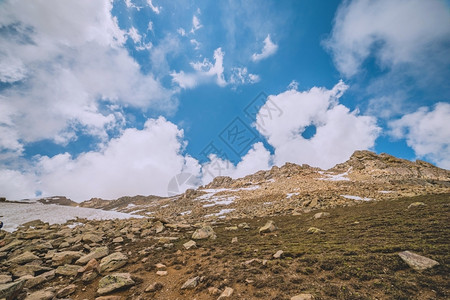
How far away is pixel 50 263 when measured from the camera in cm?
938

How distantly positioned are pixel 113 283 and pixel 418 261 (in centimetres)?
1045

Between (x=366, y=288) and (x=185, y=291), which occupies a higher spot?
(x=366, y=288)

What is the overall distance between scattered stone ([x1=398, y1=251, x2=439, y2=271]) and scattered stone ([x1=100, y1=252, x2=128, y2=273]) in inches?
456

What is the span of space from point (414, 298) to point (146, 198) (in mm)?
160275

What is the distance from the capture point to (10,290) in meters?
5.86

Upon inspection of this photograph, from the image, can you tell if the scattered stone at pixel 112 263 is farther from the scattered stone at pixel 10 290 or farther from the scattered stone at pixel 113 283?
the scattered stone at pixel 10 290

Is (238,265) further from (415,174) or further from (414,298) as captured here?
(415,174)

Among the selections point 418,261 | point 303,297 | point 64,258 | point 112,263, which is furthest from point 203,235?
point 418,261

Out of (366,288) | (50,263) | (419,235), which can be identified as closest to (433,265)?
(366,288)

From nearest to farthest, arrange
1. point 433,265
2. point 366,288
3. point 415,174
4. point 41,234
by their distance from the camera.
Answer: point 366,288 < point 433,265 < point 41,234 < point 415,174

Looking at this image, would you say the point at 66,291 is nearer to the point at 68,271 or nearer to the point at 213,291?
the point at 68,271

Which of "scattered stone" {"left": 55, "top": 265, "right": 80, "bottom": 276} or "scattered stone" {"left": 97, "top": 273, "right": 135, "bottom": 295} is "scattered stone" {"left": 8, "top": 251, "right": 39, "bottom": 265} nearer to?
"scattered stone" {"left": 55, "top": 265, "right": 80, "bottom": 276}

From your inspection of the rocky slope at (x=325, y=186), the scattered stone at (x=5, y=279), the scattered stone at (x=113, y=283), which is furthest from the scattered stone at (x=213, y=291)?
the rocky slope at (x=325, y=186)

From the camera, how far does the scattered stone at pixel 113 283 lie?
20.8ft
